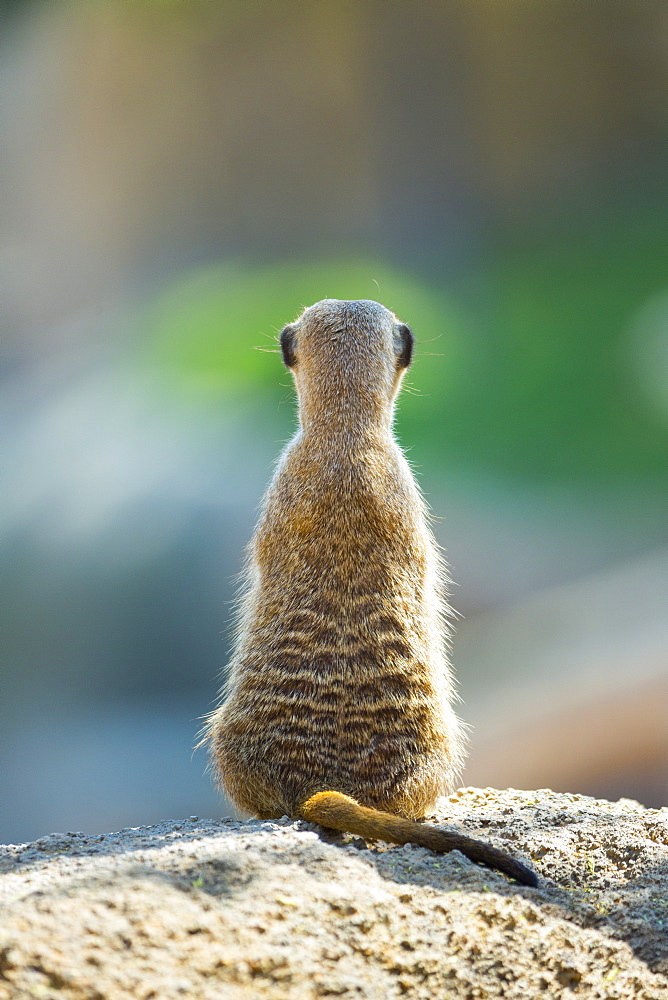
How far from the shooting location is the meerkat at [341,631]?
1825 millimetres

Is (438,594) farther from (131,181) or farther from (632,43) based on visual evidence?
(632,43)

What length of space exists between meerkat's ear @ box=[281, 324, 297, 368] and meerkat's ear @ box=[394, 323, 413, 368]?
0.94 feet

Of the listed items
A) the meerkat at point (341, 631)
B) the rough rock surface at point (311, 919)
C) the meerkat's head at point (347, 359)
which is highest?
the meerkat's head at point (347, 359)

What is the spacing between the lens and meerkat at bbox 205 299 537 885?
5.99 feet

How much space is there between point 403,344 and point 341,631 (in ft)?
2.96

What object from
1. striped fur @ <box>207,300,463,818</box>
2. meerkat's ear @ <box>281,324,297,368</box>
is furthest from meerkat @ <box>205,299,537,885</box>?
meerkat's ear @ <box>281,324,297,368</box>

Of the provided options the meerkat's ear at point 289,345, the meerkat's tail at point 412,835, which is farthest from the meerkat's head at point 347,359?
the meerkat's tail at point 412,835

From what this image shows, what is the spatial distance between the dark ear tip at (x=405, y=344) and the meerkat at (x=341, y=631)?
106mm

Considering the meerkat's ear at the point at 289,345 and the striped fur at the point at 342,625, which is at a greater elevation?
the meerkat's ear at the point at 289,345

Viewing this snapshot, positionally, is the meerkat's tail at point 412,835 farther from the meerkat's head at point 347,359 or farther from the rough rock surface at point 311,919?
the meerkat's head at point 347,359

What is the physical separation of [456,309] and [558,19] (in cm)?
166

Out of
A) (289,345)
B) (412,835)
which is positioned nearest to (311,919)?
(412,835)

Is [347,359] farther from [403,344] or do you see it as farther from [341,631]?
[341,631]

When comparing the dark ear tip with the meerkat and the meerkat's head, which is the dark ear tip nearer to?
the meerkat's head
